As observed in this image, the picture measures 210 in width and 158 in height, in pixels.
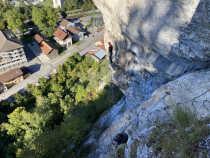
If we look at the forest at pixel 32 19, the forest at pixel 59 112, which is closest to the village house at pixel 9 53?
the forest at pixel 32 19

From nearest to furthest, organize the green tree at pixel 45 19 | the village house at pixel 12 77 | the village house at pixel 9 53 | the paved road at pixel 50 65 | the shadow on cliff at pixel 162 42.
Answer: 1. the shadow on cliff at pixel 162 42
2. the village house at pixel 12 77
3. the paved road at pixel 50 65
4. the village house at pixel 9 53
5. the green tree at pixel 45 19

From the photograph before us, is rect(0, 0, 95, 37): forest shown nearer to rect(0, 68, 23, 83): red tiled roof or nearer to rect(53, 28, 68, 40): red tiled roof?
rect(53, 28, 68, 40): red tiled roof

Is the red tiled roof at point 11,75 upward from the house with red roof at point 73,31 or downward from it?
downward

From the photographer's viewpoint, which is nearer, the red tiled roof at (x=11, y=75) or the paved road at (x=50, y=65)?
the red tiled roof at (x=11, y=75)

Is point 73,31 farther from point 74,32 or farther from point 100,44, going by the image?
point 100,44

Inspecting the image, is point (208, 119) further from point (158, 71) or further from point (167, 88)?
point (158, 71)

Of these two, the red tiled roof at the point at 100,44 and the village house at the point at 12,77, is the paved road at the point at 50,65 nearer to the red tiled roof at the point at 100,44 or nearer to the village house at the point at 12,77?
the village house at the point at 12,77

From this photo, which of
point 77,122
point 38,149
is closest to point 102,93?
point 77,122
